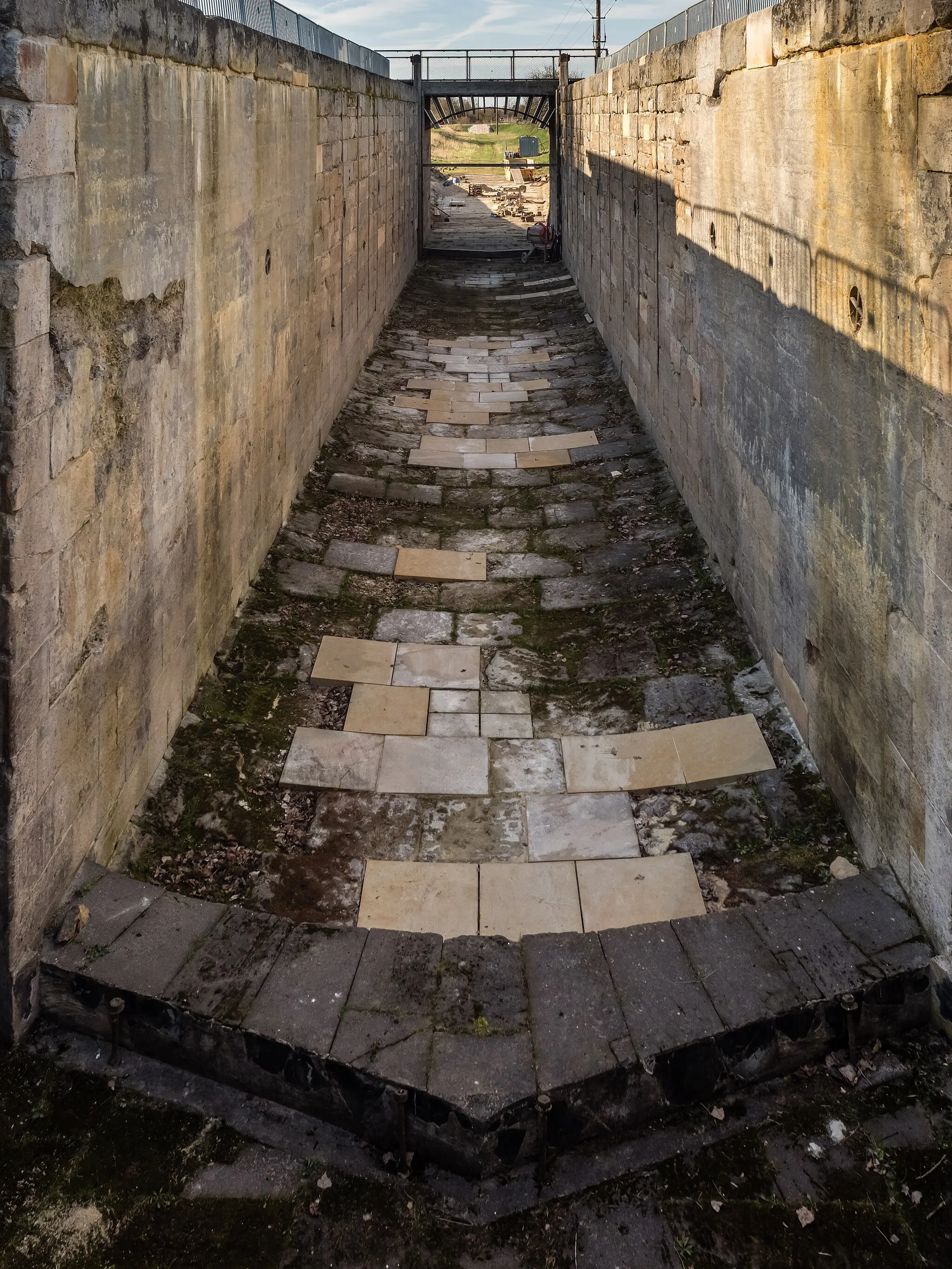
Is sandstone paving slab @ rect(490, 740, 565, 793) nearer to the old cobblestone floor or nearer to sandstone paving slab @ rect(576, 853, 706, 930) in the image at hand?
the old cobblestone floor

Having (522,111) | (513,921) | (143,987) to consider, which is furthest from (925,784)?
(522,111)

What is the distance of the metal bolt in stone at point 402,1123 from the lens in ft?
11.3

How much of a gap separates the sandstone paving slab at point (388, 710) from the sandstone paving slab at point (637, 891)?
1.51 m

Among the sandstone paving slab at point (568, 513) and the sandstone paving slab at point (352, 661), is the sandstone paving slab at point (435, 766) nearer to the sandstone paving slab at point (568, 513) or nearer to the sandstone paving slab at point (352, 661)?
the sandstone paving slab at point (352, 661)

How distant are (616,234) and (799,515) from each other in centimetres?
796

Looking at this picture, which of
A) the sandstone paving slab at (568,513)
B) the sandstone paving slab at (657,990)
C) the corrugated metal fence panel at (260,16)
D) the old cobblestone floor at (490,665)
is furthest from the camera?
the sandstone paving slab at (568,513)

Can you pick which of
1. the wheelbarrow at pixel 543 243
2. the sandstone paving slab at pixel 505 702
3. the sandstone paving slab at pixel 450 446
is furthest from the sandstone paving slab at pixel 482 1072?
the wheelbarrow at pixel 543 243

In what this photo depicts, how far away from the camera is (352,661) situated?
6758mm

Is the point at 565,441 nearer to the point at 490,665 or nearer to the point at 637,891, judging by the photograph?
the point at 490,665

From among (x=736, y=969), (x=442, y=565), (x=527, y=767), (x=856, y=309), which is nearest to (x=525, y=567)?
(x=442, y=565)

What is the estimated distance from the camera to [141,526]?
4.77 meters

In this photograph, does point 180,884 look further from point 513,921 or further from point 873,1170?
point 873,1170

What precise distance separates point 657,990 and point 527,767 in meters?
2.11

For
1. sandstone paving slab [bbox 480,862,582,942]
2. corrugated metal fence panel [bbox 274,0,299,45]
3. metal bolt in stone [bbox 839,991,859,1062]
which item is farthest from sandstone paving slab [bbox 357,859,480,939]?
corrugated metal fence panel [bbox 274,0,299,45]
